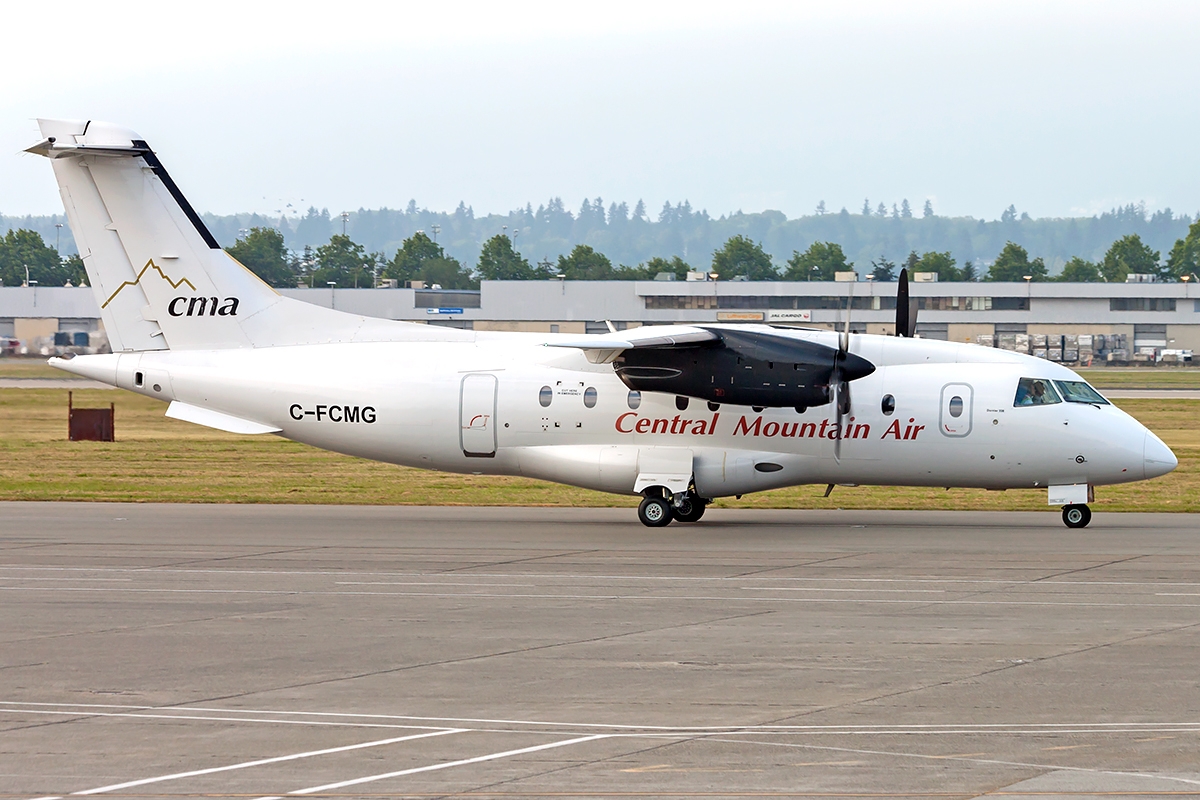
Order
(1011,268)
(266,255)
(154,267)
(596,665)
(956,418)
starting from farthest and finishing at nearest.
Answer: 1. (1011,268)
2. (266,255)
3. (154,267)
4. (956,418)
5. (596,665)

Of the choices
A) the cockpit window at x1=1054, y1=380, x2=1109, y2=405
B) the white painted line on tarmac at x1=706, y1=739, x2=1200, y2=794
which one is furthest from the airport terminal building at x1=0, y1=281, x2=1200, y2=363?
the white painted line on tarmac at x1=706, y1=739, x2=1200, y2=794

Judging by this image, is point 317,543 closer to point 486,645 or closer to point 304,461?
point 486,645

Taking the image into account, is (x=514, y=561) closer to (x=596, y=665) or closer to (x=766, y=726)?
(x=596, y=665)

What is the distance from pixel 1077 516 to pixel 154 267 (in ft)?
64.7

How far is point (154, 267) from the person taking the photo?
1121 inches

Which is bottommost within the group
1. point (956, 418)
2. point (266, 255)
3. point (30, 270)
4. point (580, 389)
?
point (956, 418)

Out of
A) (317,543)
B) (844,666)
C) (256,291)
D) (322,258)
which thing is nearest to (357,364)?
(256,291)

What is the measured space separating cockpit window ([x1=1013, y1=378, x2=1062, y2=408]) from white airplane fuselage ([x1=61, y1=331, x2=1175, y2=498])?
182 mm

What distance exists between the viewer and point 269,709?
11930mm

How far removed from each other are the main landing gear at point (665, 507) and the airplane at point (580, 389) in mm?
45


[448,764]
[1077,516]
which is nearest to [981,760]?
[448,764]

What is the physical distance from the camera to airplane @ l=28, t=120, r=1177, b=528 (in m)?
26.3

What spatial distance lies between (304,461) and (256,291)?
48.5 ft

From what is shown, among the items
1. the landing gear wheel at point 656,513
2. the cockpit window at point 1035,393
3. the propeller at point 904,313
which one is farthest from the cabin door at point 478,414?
the cockpit window at point 1035,393
